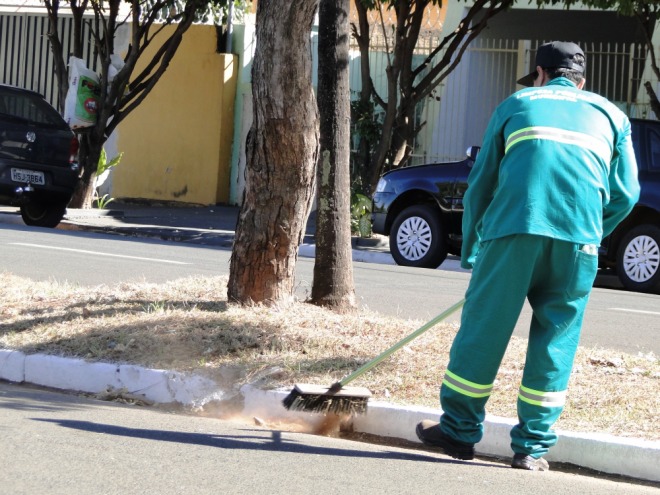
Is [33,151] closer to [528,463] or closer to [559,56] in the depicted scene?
[559,56]

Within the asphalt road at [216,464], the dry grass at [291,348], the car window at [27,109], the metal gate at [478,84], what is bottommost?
the asphalt road at [216,464]

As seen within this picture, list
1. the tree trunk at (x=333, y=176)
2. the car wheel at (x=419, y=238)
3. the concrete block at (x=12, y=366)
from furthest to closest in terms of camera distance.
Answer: the car wheel at (x=419, y=238) → the tree trunk at (x=333, y=176) → the concrete block at (x=12, y=366)

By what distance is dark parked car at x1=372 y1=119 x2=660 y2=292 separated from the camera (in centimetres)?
1175

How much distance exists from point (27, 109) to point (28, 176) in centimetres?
94

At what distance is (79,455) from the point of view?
4707 mm

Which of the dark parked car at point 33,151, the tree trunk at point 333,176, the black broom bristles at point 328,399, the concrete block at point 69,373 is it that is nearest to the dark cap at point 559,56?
the black broom bristles at point 328,399

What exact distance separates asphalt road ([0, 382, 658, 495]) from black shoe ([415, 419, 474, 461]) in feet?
0.22

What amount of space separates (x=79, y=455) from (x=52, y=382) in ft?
5.38

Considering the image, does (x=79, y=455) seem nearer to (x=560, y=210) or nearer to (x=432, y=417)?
(x=432, y=417)

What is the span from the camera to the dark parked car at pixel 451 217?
11750 mm

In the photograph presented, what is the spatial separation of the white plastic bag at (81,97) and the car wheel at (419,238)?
6.63 metres

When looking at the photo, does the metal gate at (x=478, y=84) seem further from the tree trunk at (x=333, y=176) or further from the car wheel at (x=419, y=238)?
the tree trunk at (x=333, y=176)

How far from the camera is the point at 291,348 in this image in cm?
618

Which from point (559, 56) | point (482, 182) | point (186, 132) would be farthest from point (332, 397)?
point (186, 132)
